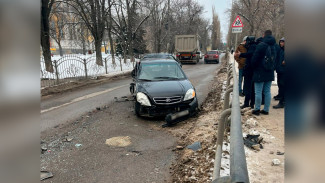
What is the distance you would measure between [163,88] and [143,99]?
64 centimetres

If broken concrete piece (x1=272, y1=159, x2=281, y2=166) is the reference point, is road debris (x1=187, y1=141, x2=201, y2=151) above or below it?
below

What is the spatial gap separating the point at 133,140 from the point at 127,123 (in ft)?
3.78

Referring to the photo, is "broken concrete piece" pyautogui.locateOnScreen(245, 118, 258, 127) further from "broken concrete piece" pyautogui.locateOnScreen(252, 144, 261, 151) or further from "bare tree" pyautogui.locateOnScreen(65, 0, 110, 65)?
"bare tree" pyautogui.locateOnScreen(65, 0, 110, 65)

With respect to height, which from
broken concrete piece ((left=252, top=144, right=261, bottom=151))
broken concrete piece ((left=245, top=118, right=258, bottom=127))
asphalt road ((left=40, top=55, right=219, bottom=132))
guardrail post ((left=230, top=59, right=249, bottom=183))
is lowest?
asphalt road ((left=40, top=55, right=219, bottom=132))

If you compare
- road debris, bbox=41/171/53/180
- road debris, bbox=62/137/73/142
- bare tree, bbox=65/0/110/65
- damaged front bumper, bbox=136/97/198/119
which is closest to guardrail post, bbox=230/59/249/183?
road debris, bbox=41/171/53/180

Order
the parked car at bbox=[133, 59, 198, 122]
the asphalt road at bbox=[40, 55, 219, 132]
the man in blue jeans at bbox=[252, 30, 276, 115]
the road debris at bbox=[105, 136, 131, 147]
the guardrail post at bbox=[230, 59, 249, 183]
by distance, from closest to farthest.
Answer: the guardrail post at bbox=[230, 59, 249, 183] → the road debris at bbox=[105, 136, 131, 147] → the man in blue jeans at bbox=[252, 30, 276, 115] → the parked car at bbox=[133, 59, 198, 122] → the asphalt road at bbox=[40, 55, 219, 132]

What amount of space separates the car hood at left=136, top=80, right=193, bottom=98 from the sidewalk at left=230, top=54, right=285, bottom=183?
1.72m

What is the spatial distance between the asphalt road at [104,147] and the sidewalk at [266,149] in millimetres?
1253

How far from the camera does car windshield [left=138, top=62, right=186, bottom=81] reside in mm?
7242

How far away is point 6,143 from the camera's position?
0.70 meters

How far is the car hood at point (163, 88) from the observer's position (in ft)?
19.9

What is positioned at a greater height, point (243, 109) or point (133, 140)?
point (243, 109)

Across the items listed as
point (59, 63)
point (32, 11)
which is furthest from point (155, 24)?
point (32, 11)

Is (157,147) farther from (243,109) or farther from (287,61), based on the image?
(287,61)
